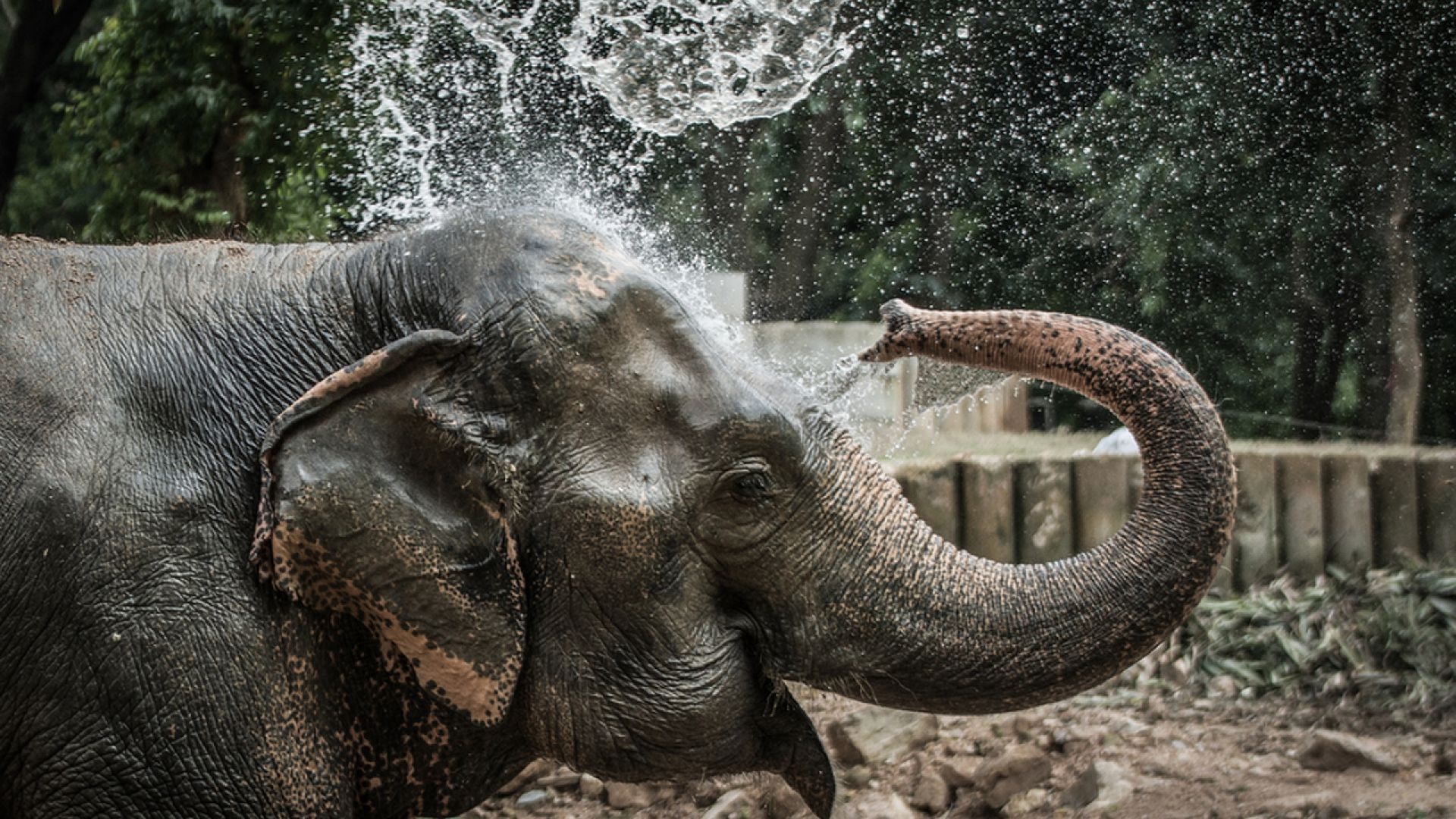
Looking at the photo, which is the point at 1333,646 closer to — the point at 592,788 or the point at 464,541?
the point at 592,788

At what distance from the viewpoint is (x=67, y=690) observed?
87.9 inches

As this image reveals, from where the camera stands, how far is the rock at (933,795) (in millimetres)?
4562

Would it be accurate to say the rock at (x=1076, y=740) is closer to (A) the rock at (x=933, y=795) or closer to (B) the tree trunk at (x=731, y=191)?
(A) the rock at (x=933, y=795)

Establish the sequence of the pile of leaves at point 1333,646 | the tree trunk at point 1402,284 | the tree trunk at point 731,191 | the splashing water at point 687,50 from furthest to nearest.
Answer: the tree trunk at point 731,191 → the tree trunk at point 1402,284 → the splashing water at point 687,50 → the pile of leaves at point 1333,646

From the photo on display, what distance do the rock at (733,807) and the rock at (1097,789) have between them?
92 centimetres

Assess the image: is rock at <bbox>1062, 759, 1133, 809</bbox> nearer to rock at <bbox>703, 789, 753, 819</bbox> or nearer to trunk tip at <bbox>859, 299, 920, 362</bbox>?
rock at <bbox>703, 789, 753, 819</bbox>

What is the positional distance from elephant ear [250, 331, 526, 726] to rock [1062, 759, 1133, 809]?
2534 millimetres

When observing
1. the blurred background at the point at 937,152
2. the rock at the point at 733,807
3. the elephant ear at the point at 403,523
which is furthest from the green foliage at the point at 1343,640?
the elephant ear at the point at 403,523

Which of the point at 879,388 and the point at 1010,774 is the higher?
the point at 879,388

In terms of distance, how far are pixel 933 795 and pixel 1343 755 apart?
4.10 ft

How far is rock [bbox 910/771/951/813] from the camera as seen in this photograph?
4562 millimetres

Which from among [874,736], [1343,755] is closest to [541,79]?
[874,736]

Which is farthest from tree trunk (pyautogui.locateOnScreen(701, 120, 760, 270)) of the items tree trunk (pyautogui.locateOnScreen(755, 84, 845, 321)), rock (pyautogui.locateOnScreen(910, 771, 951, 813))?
rock (pyautogui.locateOnScreen(910, 771, 951, 813))

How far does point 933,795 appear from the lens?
4574 mm
